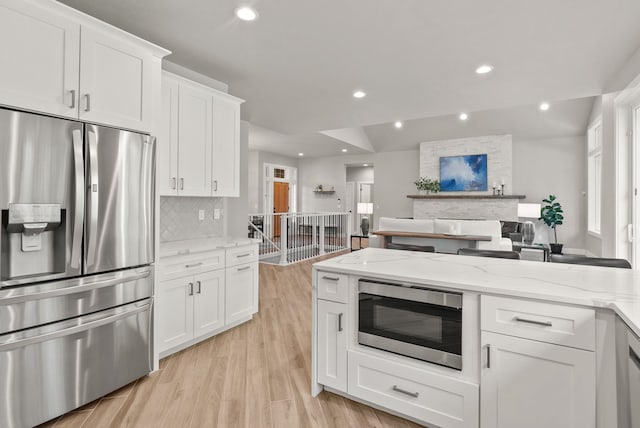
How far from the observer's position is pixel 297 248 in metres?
7.52

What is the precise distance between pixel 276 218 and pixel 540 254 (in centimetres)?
745

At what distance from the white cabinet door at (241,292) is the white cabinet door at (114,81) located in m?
1.56

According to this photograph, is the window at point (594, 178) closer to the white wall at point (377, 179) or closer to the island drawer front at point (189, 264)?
the white wall at point (377, 179)

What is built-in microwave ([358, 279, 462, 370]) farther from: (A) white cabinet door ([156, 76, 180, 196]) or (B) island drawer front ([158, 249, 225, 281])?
(A) white cabinet door ([156, 76, 180, 196])

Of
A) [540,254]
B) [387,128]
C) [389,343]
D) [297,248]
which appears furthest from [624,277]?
[387,128]

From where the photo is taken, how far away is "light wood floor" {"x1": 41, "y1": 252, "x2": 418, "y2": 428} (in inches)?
74.2

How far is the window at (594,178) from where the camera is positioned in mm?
6809

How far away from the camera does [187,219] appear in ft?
10.8

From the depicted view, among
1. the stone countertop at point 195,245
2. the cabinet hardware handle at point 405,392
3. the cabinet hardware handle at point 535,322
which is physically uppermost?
the stone countertop at point 195,245

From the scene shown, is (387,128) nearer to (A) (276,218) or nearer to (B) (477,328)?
(A) (276,218)

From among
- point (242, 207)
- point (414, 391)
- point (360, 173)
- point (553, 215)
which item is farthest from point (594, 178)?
point (414, 391)

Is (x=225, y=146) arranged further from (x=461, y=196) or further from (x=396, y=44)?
(x=461, y=196)

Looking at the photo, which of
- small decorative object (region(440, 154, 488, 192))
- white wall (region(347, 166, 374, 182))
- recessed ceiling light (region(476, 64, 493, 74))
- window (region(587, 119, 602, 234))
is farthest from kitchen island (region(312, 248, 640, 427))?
white wall (region(347, 166, 374, 182))

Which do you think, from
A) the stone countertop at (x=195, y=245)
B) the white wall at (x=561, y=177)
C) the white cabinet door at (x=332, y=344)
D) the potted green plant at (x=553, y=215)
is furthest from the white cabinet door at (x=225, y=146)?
the white wall at (x=561, y=177)
